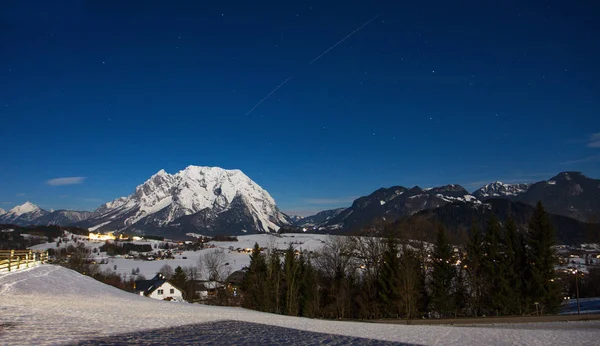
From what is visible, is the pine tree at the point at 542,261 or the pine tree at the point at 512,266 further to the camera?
the pine tree at the point at 512,266

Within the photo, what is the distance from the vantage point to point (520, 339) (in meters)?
19.2

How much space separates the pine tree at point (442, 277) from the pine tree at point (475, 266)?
222 centimetres

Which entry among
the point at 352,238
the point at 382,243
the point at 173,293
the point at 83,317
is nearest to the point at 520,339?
the point at 83,317

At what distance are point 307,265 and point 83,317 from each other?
142 feet

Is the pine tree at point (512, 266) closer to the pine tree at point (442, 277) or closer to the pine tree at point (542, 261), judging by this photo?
the pine tree at point (542, 261)

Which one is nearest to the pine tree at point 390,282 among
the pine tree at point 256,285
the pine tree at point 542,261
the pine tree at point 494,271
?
the pine tree at point 494,271

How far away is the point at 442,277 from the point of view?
5003cm

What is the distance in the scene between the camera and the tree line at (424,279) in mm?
45500

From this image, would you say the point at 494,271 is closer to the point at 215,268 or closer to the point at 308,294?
the point at 308,294

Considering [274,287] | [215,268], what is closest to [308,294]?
[274,287]

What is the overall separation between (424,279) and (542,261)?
13.6m

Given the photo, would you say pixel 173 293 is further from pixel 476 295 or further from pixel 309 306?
pixel 476 295

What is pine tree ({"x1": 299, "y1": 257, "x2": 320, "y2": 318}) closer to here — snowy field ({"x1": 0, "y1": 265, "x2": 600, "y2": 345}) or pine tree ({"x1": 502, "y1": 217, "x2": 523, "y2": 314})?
pine tree ({"x1": 502, "y1": 217, "x2": 523, "y2": 314})

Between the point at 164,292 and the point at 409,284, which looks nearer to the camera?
the point at 409,284
